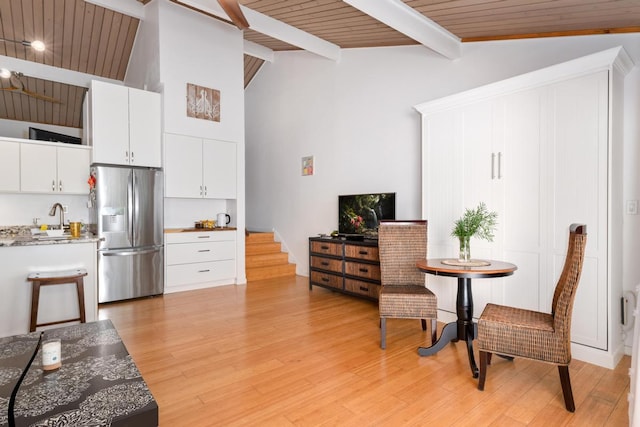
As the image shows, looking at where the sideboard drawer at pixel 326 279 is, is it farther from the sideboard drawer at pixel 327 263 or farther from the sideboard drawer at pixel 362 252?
the sideboard drawer at pixel 362 252

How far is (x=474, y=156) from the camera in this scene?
3338 mm

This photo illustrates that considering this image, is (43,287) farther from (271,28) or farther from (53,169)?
(271,28)

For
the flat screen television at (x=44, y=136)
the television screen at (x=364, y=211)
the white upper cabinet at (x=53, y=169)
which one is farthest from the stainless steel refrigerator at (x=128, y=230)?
the television screen at (x=364, y=211)

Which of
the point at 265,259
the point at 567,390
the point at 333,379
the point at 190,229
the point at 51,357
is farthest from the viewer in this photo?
the point at 265,259

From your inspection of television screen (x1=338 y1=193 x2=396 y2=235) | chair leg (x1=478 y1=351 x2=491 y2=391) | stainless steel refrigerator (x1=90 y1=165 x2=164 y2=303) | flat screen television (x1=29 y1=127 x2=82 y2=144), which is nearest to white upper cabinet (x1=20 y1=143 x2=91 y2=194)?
flat screen television (x1=29 y1=127 x2=82 y2=144)

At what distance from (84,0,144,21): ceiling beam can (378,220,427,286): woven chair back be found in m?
4.74

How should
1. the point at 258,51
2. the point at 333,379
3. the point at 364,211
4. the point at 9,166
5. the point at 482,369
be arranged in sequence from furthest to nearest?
the point at 258,51
the point at 364,211
the point at 9,166
the point at 333,379
the point at 482,369

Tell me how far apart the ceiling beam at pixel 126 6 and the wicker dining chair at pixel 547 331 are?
19.2 ft

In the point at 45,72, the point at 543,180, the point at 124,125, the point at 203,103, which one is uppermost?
the point at 45,72

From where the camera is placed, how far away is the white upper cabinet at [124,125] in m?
4.45

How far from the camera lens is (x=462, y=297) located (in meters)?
2.75

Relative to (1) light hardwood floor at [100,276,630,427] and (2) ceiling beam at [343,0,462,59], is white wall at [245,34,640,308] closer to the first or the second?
(2) ceiling beam at [343,0,462,59]

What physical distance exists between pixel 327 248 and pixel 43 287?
308 cm

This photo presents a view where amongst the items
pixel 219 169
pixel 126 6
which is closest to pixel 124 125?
pixel 219 169
